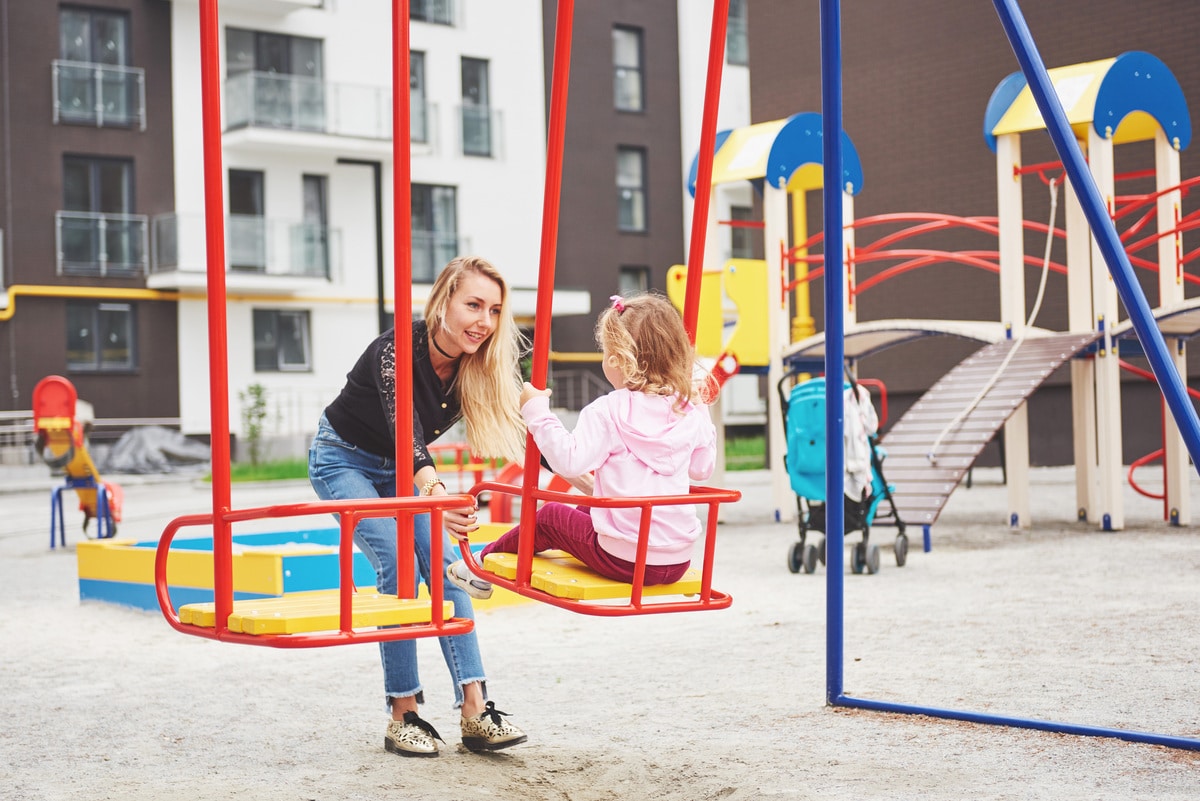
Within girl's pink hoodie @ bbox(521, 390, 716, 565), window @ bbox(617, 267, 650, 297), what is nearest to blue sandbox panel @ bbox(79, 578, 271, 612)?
girl's pink hoodie @ bbox(521, 390, 716, 565)

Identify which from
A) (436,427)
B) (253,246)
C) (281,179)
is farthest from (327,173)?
(436,427)

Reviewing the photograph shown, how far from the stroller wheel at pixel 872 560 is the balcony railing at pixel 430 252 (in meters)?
22.0

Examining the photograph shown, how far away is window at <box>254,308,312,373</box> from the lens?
29.4 metres

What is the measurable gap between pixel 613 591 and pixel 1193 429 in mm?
1875

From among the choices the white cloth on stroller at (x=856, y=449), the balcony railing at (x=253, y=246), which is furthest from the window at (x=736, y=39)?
the white cloth on stroller at (x=856, y=449)

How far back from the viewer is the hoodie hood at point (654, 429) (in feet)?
13.5

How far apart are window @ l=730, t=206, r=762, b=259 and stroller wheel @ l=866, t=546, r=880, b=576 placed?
1098 inches

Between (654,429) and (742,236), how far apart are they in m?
34.9

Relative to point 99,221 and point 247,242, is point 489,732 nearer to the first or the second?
point 247,242

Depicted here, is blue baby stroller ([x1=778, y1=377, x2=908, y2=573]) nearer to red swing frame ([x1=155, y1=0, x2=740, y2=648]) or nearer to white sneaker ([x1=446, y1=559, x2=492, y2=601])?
white sneaker ([x1=446, y1=559, x2=492, y2=601])

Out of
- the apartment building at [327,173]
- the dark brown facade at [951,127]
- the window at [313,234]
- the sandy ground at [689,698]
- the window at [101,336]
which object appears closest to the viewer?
the sandy ground at [689,698]

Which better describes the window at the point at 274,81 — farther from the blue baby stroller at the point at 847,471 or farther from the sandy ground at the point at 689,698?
the blue baby stroller at the point at 847,471

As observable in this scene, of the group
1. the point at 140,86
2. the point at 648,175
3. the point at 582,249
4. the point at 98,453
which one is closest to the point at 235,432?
the point at 98,453

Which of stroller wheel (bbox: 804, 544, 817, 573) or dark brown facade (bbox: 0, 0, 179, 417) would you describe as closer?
stroller wheel (bbox: 804, 544, 817, 573)
